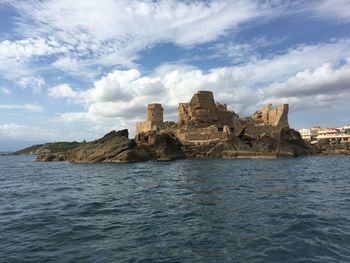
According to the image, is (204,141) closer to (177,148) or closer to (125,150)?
(177,148)

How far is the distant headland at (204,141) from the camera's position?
53594 mm

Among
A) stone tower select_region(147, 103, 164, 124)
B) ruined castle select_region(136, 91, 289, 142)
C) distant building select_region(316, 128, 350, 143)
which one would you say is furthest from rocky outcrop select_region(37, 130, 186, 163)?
distant building select_region(316, 128, 350, 143)

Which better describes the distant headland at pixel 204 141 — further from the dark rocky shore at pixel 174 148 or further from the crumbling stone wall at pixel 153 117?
the crumbling stone wall at pixel 153 117

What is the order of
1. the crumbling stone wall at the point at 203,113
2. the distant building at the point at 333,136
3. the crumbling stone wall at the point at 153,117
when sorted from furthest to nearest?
the distant building at the point at 333,136 → the crumbling stone wall at the point at 153,117 → the crumbling stone wall at the point at 203,113

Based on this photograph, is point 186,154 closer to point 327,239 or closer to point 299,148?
point 299,148

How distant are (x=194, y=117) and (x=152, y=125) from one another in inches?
463

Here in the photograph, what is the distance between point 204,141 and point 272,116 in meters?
19.8

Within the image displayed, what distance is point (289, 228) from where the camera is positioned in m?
10.8

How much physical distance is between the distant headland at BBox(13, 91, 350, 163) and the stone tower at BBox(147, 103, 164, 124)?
107 inches

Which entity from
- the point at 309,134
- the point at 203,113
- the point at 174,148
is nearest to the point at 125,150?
the point at 174,148

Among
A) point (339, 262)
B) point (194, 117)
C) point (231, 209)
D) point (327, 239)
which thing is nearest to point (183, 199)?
point (231, 209)

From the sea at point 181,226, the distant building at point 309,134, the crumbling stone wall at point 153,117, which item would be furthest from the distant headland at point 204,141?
the distant building at point 309,134

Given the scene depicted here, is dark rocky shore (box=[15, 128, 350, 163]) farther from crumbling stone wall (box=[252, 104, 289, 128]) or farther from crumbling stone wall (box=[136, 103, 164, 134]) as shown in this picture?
crumbling stone wall (box=[136, 103, 164, 134])

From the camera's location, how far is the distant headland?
53.6 m
